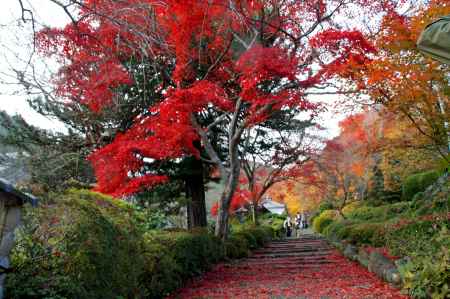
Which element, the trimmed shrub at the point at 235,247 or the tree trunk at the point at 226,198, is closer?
the tree trunk at the point at 226,198

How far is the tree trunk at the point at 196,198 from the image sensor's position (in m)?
13.8

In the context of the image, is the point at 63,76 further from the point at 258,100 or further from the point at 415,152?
the point at 415,152

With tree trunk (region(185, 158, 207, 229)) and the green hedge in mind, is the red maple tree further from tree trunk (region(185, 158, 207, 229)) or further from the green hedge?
the green hedge

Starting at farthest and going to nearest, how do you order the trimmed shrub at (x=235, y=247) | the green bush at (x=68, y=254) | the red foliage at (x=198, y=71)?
the trimmed shrub at (x=235, y=247)
the red foliage at (x=198, y=71)
the green bush at (x=68, y=254)

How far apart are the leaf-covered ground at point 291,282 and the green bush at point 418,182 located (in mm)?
6565

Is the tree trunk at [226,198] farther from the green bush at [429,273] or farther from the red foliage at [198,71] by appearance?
the green bush at [429,273]

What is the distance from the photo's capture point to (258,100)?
34.3 ft

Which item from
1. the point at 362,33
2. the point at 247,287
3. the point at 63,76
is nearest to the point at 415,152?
the point at 362,33

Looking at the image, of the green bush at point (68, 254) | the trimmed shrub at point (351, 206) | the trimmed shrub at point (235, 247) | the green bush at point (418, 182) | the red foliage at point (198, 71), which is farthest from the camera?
the trimmed shrub at point (351, 206)

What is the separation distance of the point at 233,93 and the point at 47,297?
977 cm

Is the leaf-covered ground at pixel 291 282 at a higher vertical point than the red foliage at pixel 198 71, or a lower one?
lower

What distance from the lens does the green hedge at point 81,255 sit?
3574 millimetres

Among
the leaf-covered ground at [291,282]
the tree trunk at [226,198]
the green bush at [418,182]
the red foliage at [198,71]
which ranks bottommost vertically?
the leaf-covered ground at [291,282]

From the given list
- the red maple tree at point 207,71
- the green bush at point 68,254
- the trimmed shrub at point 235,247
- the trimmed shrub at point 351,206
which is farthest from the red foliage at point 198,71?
the trimmed shrub at point 351,206
